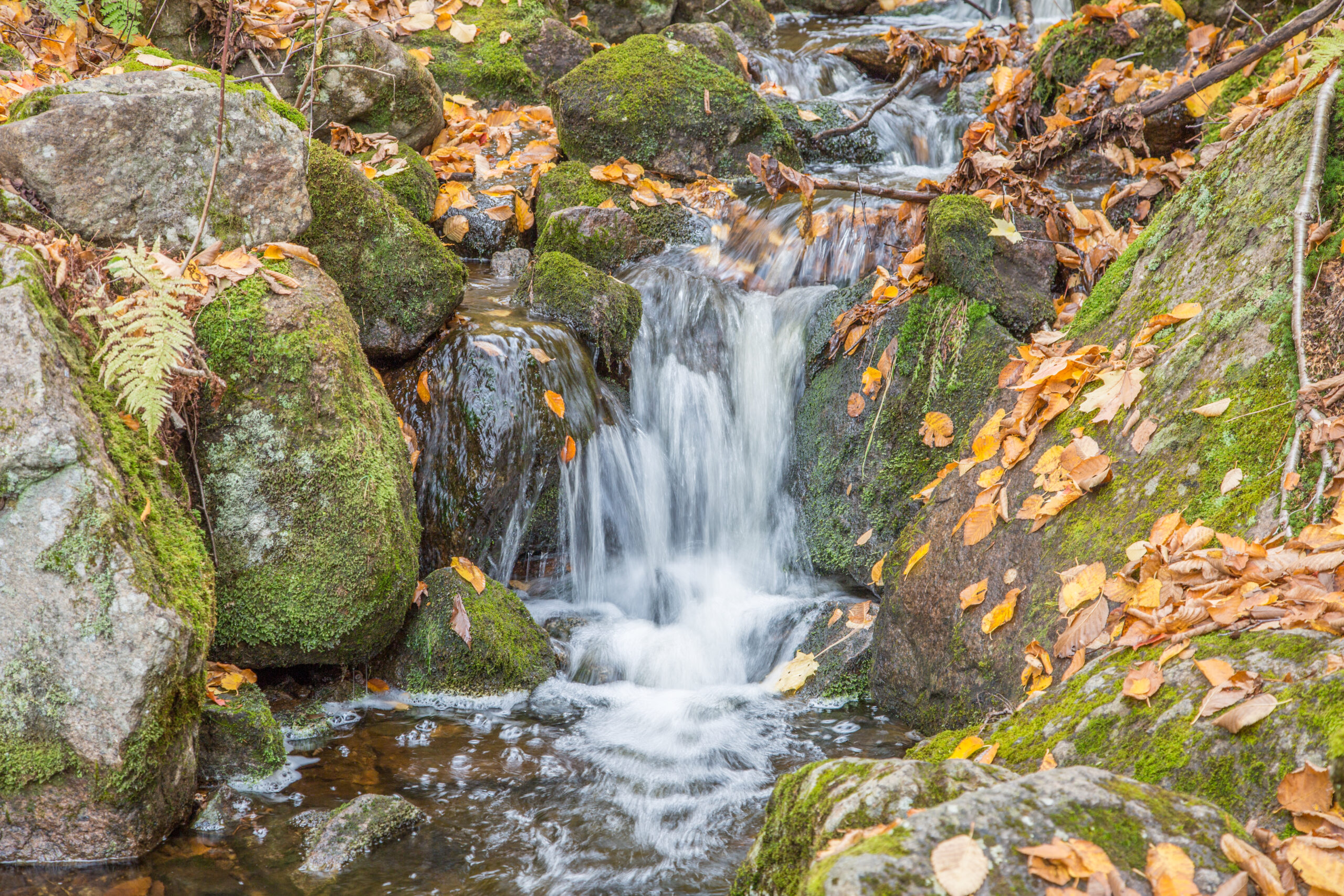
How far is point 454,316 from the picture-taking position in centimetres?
570

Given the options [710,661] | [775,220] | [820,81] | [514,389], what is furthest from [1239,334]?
Result: [820,81]

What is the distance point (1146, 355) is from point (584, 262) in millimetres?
4297

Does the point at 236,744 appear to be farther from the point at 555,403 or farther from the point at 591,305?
the point at 591,305

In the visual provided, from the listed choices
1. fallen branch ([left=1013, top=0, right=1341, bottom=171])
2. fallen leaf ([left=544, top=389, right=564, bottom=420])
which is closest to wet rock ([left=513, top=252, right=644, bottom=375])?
fallen leaf ([left=544, top=389, right=564, bottom=420])

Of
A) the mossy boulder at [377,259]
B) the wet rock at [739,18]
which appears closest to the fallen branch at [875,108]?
the wet rock at [739,18]

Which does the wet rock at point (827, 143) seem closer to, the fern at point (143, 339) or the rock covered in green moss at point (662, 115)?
the rock covered in green moss at point (662, 115)

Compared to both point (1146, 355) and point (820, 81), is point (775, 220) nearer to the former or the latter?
point (1146, 355)

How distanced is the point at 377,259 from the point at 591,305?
1431 mm

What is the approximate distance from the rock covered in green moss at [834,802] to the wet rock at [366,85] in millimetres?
6892

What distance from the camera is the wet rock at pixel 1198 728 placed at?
194 centimetres

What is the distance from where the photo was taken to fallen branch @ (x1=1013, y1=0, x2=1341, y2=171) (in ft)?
14.5

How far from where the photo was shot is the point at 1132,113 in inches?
225

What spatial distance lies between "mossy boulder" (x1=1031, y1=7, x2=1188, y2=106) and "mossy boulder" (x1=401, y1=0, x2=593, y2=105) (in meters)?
5.21

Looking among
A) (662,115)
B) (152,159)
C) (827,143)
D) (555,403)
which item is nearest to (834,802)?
(555,403)
